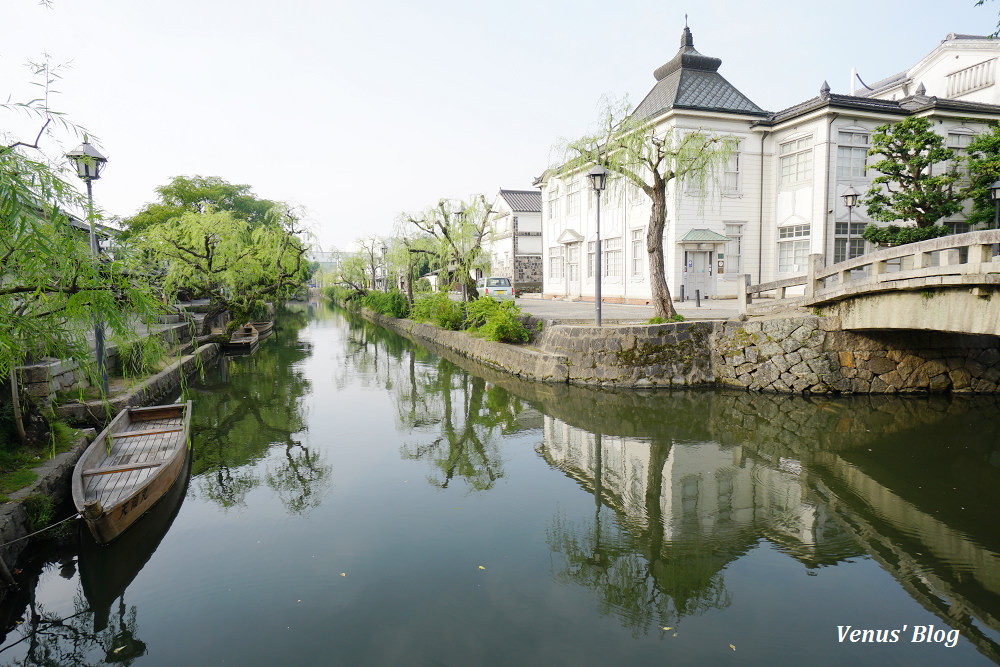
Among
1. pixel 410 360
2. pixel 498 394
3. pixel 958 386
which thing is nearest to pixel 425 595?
pixel 498 394

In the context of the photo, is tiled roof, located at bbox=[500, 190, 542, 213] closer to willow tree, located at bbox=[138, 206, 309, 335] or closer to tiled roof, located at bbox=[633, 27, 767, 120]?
tiled roof, located at bbox=[633, 27, 767, 120]

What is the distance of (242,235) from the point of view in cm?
2183

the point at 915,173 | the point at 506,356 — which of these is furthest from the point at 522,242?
the point at 915,173

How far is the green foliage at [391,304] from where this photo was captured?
30594mm

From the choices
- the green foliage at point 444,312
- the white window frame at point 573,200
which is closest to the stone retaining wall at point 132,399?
the green foliage at point 444,312

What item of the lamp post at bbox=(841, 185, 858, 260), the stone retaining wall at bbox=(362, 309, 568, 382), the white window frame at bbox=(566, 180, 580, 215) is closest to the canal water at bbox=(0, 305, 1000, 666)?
the stone retaining wall at bbox=(362, 309, 568, 382)

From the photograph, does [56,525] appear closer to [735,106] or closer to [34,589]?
[34,589]

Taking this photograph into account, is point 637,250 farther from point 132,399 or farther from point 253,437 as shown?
point 132,399

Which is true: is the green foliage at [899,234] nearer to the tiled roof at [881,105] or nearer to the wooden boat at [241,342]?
the tiled roof at [881,105]

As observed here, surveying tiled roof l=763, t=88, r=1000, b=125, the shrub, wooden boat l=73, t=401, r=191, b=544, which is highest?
tiled roof l=763, t=88, r=1000, b=125

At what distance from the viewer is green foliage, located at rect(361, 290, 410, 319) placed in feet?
100

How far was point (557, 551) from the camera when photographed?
18.0 feet

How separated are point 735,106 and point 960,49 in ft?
36.6

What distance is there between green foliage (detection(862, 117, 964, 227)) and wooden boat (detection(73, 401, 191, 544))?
61.7 ft
